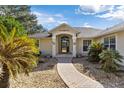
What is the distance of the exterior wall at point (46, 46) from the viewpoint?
1825 cm

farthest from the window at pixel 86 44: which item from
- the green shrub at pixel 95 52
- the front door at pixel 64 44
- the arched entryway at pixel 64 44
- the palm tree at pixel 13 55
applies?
the palm tree at pixel 13 55

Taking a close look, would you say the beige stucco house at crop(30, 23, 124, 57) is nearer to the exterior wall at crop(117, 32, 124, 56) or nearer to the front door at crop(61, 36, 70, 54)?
the front door at crop(61, 36, 70, 54)

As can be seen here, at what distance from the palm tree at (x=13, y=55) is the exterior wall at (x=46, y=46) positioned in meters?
10.5

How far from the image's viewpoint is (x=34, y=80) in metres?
9.26

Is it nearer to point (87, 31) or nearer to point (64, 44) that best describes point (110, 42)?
point (64, 44)

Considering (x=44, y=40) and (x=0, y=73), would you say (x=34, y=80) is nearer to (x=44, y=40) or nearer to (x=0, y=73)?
(x=0, y=73)

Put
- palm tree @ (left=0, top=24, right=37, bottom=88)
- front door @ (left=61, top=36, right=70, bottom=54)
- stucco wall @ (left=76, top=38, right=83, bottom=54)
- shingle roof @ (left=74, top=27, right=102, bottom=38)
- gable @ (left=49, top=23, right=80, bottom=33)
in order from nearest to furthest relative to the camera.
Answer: palm tree @ (left=0, top=24, right=37, bottom=88) < front door @ (left=61, top=36, right=70, bottom=54) < gable @ (left=49, top=23, right=80, bottom=33) < stucco wall @ (left=76, top=38, right=83, bottom=54) < shingle roof @ (left=74, top=27, right=102, bottom=38)

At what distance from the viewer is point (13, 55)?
271 inches

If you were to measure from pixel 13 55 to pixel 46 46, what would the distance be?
1203 cm

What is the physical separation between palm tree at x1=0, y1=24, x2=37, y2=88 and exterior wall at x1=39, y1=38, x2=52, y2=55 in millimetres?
10505

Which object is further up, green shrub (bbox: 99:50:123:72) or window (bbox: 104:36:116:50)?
window (bbox: 104:36:116:50)

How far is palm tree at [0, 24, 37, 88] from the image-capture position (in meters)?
6.70

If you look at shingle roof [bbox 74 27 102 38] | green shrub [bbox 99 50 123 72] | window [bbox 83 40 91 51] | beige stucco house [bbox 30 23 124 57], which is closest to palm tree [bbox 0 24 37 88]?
green shrub [bbox 99 50 123 72]
